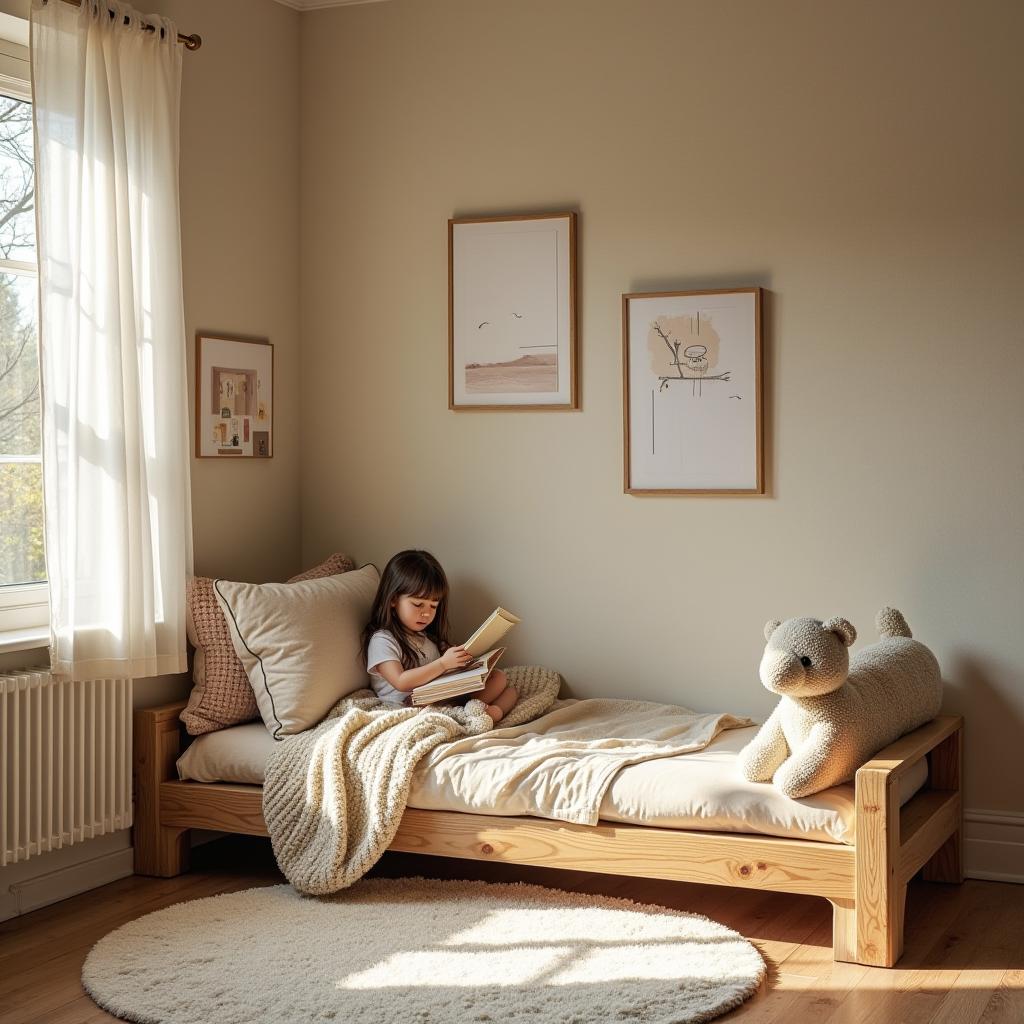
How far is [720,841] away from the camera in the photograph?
2.86 meters

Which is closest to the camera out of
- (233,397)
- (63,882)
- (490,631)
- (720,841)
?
(720,841)

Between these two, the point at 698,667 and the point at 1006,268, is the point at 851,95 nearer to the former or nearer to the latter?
the point at 1006,268

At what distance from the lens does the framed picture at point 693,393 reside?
11.7 feet

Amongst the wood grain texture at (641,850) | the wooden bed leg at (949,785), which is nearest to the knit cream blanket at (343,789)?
the wood grain texture at (641,850)

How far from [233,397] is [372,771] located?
130 cm

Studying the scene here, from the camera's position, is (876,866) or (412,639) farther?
(412,639)

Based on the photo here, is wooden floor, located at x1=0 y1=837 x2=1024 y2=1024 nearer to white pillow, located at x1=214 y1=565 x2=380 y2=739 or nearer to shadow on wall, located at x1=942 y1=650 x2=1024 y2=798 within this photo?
shadow on wall, located at x1=942 y1=650 x2=1024 y2=798

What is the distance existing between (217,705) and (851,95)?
7.78ft

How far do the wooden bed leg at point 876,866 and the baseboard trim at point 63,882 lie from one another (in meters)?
1.90

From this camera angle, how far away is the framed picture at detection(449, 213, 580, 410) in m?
3.78

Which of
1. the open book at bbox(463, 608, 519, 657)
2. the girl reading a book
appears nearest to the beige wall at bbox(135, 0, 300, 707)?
the girl reading a book

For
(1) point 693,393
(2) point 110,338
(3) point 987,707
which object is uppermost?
(2) point 110,338

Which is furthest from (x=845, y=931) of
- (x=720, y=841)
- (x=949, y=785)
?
(x=949, y=785)

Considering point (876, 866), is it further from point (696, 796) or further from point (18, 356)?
Result: point (18, 356)
